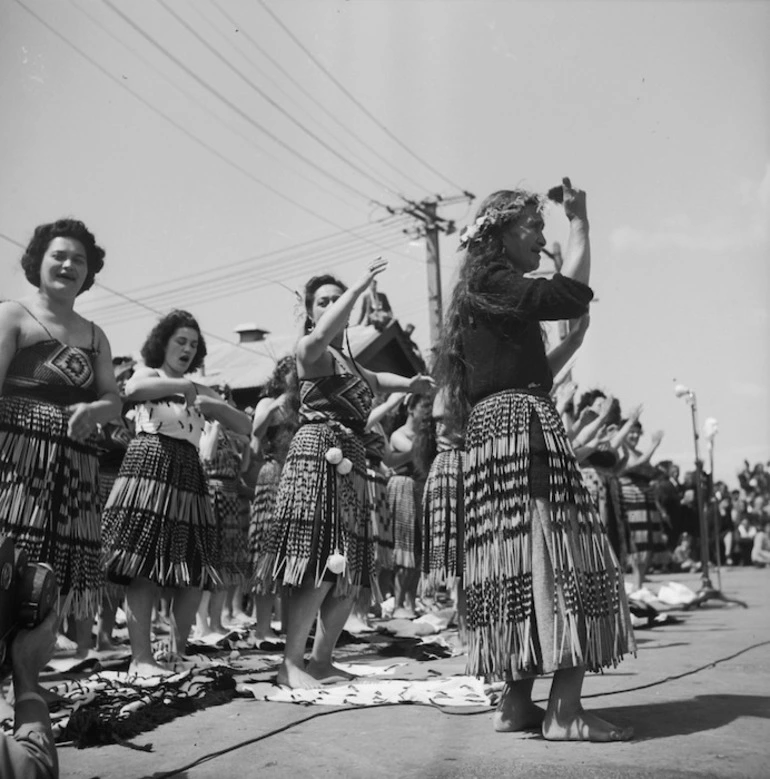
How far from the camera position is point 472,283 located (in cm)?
354

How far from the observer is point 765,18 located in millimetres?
3523

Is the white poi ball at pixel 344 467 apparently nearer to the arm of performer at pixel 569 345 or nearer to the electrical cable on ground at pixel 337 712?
the electrical cable on ground at pixel 337 712

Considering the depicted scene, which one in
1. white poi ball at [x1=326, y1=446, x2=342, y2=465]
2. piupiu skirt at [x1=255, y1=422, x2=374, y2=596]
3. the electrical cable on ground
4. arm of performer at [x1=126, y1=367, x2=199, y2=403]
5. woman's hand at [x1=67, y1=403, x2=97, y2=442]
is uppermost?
arm of performer at [x1=126, y1=367, x2=199, y2=403]

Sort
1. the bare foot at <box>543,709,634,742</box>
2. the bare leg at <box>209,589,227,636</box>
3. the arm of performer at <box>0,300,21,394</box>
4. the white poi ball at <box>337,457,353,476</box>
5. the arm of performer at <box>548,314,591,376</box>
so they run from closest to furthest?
the bare foot at <box>543,709,634,742</box> → the arm of performer at <box>548,314,591,376</box> → the arm of performer at <box>0,300,21,394</box> → the white poi ball at <box>337,457,353,476</box> → the bare leg at <box>209,589,227,636</box>

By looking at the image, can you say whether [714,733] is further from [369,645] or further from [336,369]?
[369,645]

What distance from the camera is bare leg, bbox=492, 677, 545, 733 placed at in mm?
3340

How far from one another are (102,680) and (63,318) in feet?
5.29

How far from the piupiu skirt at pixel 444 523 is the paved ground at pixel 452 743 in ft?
4.91

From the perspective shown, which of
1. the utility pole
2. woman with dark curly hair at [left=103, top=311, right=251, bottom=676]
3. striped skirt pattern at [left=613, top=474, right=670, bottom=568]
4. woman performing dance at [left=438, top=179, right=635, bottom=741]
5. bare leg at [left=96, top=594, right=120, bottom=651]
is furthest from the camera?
the utility pole

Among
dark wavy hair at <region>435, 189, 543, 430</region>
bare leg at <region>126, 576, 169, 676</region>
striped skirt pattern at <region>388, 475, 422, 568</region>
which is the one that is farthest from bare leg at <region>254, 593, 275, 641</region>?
dark wavy hair at <region>435, 189, 543, 430</region>

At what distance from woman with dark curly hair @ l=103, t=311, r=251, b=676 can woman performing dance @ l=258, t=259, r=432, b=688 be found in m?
0.58

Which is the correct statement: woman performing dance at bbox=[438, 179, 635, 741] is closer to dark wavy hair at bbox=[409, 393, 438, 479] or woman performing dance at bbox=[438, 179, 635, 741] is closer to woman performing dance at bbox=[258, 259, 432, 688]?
woman performing dance at bbox=[258, 259, 432, 688]

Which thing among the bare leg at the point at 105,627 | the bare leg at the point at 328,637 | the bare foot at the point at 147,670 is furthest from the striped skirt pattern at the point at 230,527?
the bare leg at the point at 328,637

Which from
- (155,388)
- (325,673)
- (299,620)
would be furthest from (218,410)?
(325,673)
